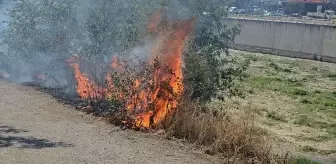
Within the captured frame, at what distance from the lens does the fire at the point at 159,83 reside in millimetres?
9320

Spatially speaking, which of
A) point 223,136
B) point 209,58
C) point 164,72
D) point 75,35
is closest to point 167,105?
point 164,72

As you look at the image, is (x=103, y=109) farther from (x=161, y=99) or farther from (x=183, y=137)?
(x=183, y=137)

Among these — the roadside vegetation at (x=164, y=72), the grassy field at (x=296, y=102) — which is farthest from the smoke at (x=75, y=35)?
the grassy field at (x=296, y=102)

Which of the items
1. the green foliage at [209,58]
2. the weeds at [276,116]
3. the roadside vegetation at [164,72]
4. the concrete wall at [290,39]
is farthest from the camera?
the concrete wall at [290,39]

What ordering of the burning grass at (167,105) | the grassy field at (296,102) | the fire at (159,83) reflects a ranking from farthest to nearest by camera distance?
the grassy field at (296,102)
the fire at (159,83)
the burning grass at (167,105)

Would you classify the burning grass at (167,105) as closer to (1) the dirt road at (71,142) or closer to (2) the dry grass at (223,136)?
(2) the dry grass at (223,136)

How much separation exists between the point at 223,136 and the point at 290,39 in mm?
24828

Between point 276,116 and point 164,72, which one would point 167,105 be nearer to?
point 164,72

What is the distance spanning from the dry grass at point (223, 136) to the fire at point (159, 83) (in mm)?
454

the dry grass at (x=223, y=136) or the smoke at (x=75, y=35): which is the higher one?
the smoke at (x=75, y=35)

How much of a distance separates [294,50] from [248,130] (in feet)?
80.2

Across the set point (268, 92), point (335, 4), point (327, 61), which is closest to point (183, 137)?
point (268, 92)

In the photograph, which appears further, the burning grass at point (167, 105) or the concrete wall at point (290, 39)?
the concrete wall at point (290, 39)

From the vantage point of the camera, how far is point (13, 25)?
14.1 meters
